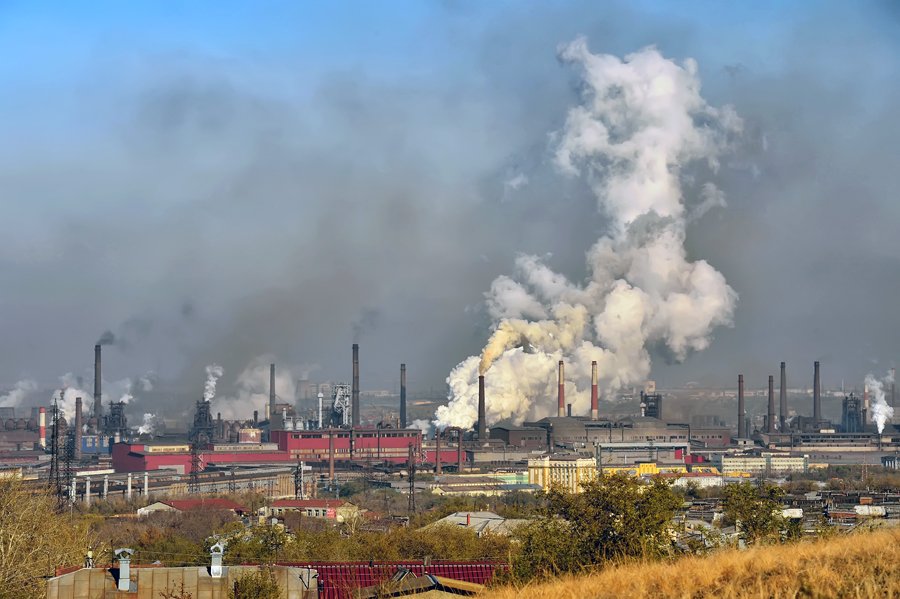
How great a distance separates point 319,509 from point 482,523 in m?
20.3

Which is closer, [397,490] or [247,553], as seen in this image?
[247,553]

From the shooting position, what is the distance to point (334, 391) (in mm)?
139875

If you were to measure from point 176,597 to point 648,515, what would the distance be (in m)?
8.84

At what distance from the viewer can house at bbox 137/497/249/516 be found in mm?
67794

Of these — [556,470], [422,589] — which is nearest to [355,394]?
[556,470]

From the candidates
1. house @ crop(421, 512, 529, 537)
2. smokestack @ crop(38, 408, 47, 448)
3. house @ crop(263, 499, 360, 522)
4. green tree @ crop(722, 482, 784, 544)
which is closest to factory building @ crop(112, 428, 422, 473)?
smokestack @ crop(38, 408, 47, 448)

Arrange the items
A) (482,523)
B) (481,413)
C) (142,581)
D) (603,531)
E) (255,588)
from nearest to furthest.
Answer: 1. (255,588)
2. (603,531)
3. (142,581)
4. (482,523)
5. (481,413)

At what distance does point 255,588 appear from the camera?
960 inches

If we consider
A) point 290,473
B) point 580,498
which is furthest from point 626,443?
point 580,498

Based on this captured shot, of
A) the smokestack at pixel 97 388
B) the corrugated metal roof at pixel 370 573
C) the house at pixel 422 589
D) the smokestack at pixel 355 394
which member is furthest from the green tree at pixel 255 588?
the smokestack at pixel 97 388

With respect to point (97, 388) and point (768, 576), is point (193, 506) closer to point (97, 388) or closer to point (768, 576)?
point (768, 576)

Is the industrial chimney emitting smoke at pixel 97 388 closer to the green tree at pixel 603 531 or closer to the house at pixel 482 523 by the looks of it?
the house at pixel 482 523

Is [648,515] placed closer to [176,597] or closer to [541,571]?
[541,571]

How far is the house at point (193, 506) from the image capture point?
6779cm
